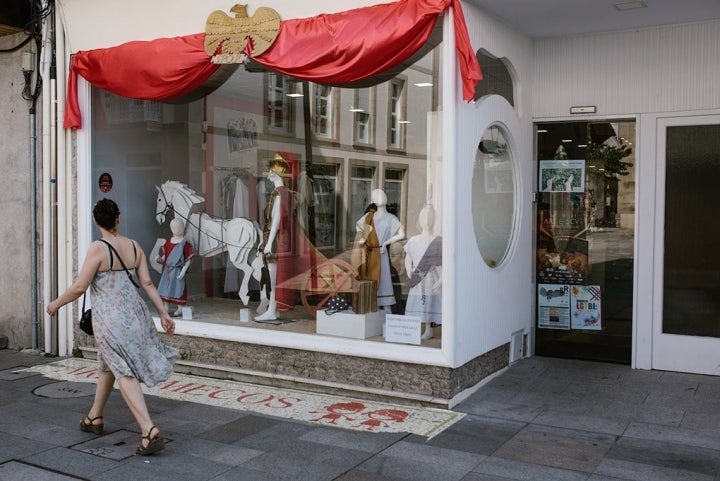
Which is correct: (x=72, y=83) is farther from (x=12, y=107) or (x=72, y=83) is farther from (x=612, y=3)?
(x=612, y=3)

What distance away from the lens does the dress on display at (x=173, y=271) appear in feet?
27.9

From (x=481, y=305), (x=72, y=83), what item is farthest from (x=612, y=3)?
(x=72, y=83)

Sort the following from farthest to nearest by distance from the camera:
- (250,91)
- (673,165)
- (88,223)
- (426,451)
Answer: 1. (88,223)
2. (250,91)
3. (673,165)
4. (426,451)

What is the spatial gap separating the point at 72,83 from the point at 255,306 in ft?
10.7

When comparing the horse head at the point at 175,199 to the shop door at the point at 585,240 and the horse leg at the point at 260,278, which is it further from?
the shop door at the point at 585,240

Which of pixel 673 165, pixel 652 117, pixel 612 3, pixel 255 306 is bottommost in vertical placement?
pixel 255 306

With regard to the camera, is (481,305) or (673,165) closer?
(481,305)

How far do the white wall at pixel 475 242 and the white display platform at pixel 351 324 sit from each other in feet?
2.81

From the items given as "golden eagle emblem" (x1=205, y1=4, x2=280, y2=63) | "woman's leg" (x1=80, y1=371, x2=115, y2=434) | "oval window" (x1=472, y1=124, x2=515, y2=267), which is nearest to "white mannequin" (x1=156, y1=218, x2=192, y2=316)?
"golden eagle emblem" (x1=205, y1=4, x2=280, y2=63)

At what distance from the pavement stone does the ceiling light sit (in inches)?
135

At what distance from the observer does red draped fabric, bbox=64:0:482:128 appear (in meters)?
6.34

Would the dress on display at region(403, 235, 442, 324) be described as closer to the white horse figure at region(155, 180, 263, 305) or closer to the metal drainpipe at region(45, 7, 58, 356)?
the white horse figure at region(155, 180, 263, 305)

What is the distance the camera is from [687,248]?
296 inches

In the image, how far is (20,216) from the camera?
9.25 m
